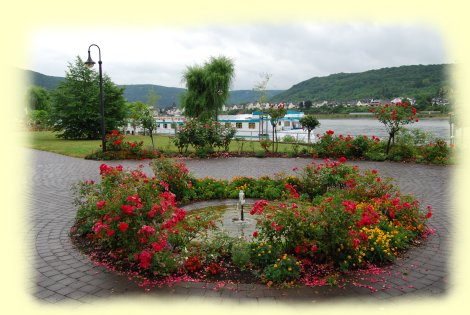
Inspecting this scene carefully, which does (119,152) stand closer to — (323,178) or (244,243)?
(323,178)

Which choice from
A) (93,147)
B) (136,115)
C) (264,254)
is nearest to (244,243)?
(264,254)

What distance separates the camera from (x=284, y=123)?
124ft

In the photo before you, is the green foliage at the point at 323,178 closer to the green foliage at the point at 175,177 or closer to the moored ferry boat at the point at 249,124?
the green foliage at the point at 175,177

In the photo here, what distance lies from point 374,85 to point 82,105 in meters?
57.6

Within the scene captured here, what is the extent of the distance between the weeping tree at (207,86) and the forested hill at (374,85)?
86.0 feet

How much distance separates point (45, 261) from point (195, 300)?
7.43 feet

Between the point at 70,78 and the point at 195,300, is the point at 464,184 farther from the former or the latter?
the point at 70,78

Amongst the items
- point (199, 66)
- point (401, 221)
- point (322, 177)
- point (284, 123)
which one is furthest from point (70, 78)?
point (401, 221)

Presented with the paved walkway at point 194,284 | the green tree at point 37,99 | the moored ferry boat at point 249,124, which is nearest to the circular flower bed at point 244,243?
the paved walkway at point 194,284

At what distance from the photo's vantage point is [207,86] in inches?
1259

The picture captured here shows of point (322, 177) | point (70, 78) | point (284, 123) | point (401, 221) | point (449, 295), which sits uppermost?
point (70, 78)

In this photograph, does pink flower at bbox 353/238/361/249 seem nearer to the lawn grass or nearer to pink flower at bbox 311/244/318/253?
pink flower at bbox 311/244/318/253

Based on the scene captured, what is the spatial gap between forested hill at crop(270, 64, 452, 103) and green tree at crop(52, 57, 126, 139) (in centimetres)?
3665

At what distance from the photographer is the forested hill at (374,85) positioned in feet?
170
